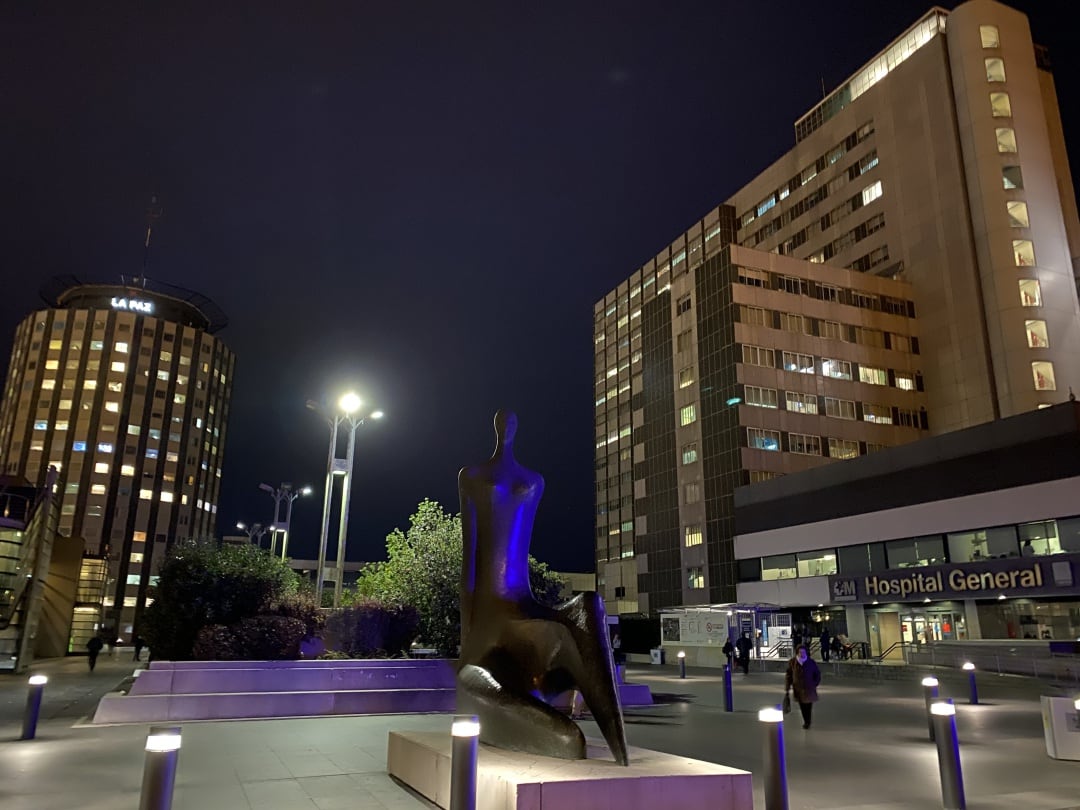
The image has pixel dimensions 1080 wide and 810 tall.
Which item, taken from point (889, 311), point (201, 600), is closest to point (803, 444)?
point (889, 311)

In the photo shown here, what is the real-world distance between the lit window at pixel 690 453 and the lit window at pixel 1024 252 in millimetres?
28631

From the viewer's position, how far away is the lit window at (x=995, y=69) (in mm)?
64188

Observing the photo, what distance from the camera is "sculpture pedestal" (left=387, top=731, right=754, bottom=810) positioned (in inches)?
245

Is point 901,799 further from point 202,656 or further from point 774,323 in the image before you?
point 774,323

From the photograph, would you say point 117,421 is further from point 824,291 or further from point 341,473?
point 341,473

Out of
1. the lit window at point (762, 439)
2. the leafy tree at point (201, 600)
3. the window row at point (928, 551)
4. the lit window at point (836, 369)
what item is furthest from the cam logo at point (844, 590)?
the leafy tree at point (201, 600)

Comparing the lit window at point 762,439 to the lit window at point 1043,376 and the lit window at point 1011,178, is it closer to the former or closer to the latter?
the lit window at point 1043,376

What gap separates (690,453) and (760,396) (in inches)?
341

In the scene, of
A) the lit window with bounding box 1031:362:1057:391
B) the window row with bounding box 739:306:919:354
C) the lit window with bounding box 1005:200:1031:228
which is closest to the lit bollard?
the window row with bounding box 739:306:919:354

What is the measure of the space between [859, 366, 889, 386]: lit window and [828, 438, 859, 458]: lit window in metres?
5.72

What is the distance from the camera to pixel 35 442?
109250mm

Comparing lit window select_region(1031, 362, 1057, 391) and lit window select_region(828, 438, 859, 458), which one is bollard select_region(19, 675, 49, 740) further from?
lit window select_region(1031, 362, 1057, 391)

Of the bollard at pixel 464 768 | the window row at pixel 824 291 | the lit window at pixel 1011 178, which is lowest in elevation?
the bollard at pixel 464 768

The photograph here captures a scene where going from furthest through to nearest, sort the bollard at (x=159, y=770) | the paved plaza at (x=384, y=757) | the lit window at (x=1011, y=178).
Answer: the lit window at (x=1011, y=178) → the paved plaza at (x=384, y=757) → the bollard at (x=159, y=770)
